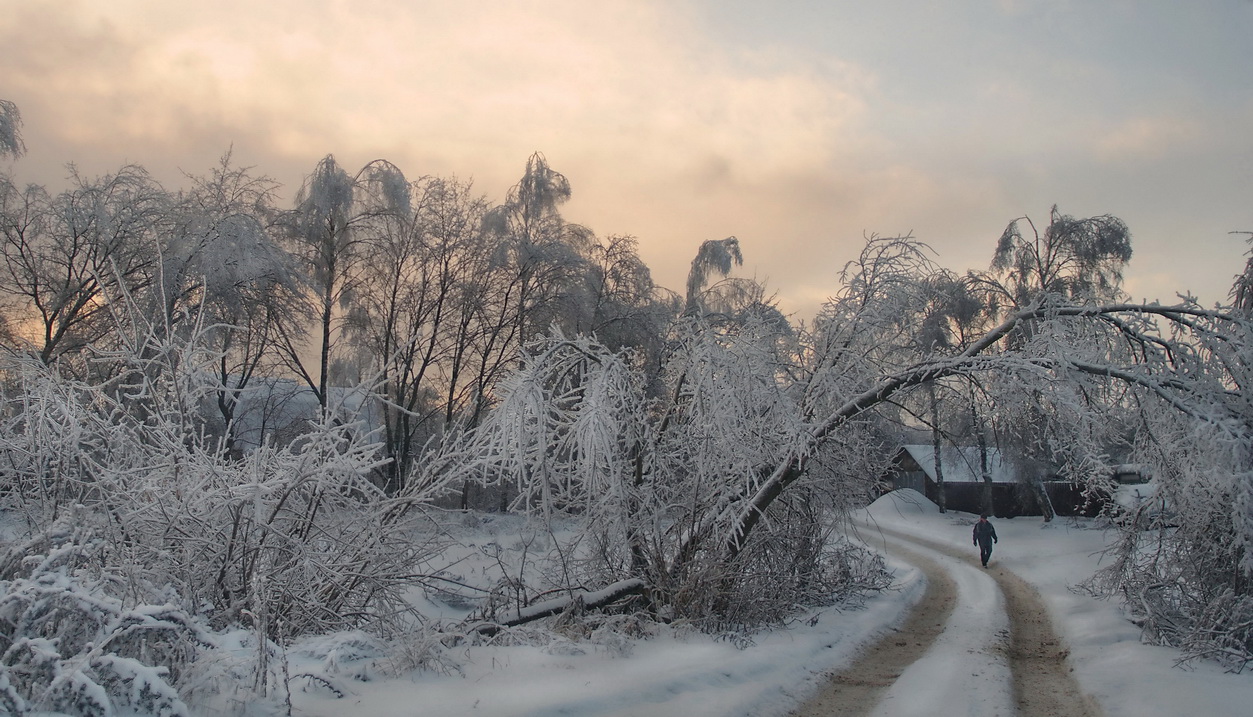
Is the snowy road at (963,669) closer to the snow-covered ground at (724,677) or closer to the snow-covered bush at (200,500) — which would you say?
the snow-covered ground at (724,677)

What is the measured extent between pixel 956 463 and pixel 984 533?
17.7m

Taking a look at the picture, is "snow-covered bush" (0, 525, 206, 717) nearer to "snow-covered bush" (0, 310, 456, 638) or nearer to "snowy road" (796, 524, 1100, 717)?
"snow-covered bush" (0, 310, 456, 638)

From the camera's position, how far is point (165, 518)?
5.92 m

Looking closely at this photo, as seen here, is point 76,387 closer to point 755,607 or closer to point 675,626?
point 675,626

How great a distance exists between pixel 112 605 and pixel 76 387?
310cm

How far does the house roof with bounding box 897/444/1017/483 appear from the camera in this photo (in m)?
34.8

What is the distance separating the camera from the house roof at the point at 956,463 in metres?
34.8

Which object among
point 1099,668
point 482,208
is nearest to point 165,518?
point 1099,668

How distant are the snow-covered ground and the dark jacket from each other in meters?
9.13

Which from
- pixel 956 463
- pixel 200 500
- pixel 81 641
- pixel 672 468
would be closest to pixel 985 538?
pixel 672 468

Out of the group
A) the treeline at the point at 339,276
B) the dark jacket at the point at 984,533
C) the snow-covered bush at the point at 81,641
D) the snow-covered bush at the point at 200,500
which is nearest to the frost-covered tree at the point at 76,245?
the treeline at the point at 339,276

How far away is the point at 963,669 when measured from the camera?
8273mm

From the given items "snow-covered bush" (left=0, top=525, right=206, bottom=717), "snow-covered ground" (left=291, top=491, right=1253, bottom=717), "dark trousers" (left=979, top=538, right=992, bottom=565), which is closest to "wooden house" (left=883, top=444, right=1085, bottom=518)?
"dark trousers" (left=979, top=538, right=992, bottom=565)

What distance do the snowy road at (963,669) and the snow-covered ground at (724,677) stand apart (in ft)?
0.22
